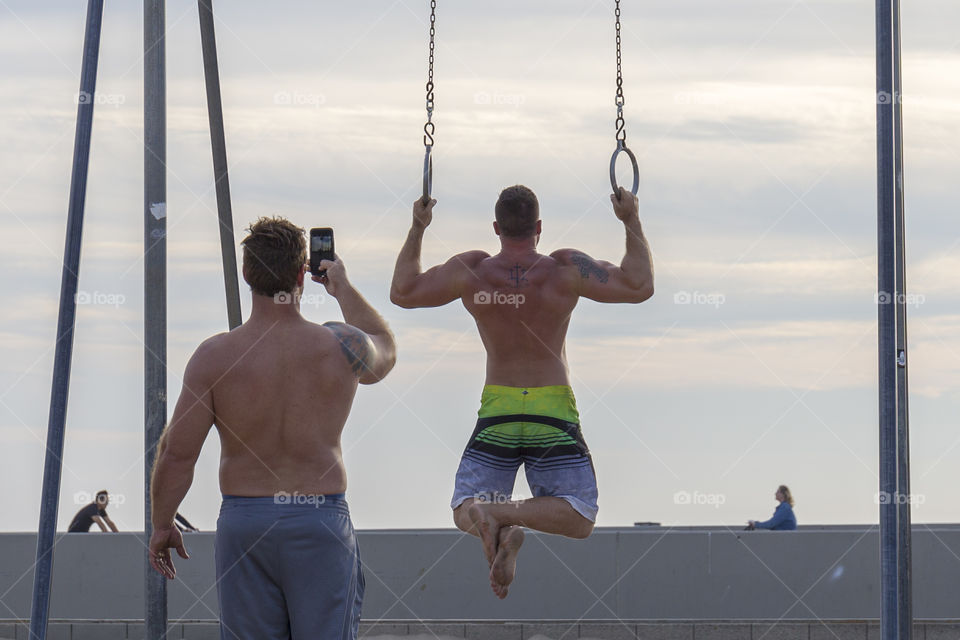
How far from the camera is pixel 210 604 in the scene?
449 inches

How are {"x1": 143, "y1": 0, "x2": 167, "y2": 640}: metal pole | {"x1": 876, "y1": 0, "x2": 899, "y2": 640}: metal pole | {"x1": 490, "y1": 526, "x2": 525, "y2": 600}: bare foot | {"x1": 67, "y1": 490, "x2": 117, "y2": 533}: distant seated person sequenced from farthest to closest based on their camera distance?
1. {"x1": 67, "y1": 490, "x2": 117, "y2": 533}: distant seated person
2. {"x1": 143, "y1": 0, "x2": 167, "y2": 640}: metal pole
3. {"x1": 876, "y1": 0, "x2": 899, "y2": 640}: metal pole
4. {"x1": 490, "y1": 526, "x2": 525, "y2": 600}: bare foot

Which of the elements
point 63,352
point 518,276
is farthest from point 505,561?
point 63,352

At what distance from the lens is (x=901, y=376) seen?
703 cm

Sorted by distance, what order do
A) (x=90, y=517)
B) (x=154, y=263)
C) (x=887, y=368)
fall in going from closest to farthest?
(x=887, y=368) < (x=154, y=263) < (x=90, y=517)

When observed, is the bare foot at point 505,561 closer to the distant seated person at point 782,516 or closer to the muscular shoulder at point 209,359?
the muscular shoulder at point 209,359

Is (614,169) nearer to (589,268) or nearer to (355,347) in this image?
(589,268)

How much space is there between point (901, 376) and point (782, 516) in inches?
304

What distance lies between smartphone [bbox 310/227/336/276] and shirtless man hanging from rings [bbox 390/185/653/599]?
84 cm

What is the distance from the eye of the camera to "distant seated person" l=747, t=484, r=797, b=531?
1427cm

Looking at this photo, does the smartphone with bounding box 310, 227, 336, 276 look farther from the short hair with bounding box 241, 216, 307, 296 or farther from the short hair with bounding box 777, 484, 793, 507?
the short hair with bounding box 777, 484, 793, 507

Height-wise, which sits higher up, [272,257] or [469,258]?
[469,258]

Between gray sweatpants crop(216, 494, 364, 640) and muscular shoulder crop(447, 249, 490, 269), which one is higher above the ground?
muscular shoulder crop(447, 249, 490, 269)

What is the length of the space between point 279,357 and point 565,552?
6.68 m

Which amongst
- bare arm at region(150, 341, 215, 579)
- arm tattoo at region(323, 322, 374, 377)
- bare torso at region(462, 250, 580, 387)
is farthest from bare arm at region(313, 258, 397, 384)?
bare torso at region(462, 250, 580, 387)
